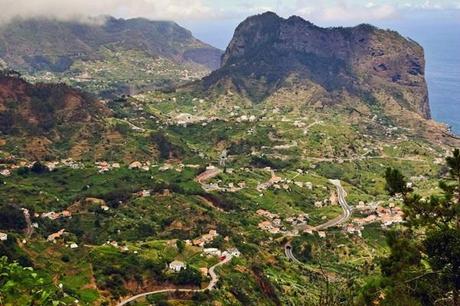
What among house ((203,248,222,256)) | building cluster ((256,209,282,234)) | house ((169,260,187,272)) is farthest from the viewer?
building cluster ((256,209,282,234))

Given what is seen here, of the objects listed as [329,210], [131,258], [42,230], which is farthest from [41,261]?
[329,210]

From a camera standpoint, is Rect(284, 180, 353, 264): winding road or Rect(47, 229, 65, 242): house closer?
Rect(47, 229, 65, 242): house

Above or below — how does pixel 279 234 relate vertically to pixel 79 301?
below

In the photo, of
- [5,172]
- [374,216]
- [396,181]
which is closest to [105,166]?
[5,172]

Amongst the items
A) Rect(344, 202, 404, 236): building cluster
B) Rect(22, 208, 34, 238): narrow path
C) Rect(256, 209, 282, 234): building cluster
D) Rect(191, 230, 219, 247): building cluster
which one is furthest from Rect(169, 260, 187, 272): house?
Rect(344, 202, 404, 236): building cluster

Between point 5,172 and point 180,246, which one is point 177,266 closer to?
point 180,246

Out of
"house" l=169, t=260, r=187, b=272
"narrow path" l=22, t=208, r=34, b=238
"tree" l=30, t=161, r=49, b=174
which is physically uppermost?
"house" l=169, t=260, r=187, b=272

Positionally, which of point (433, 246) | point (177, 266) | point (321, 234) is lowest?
point (321, 234)

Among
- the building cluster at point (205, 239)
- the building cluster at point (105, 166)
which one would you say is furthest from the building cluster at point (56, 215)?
the building cluster at point (105, 166)

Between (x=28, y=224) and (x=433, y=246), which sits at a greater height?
(x=433, y=246)

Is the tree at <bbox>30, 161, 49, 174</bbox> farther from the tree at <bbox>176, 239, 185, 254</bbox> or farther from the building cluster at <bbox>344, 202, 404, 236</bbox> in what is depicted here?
the building cluster at <bbox>344, 202, 404, 236</bbox>

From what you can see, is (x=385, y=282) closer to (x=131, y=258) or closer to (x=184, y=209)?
(x=131, y=258)
